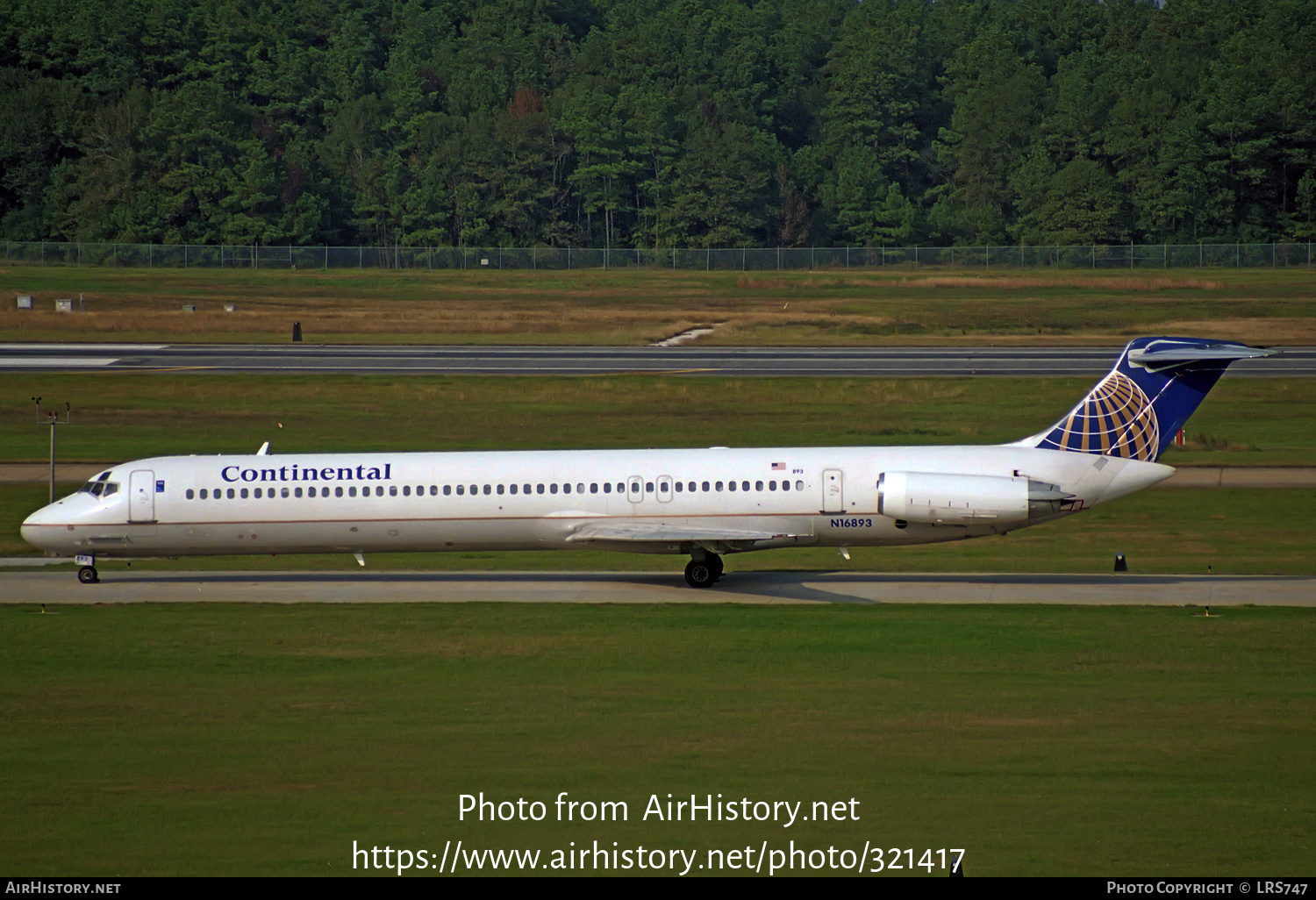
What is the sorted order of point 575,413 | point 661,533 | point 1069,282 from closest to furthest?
point 661,533
point 575,413
point 1069,282

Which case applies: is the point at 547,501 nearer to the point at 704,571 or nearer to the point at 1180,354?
the point at 704,571

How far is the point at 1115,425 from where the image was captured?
3125 centimetres

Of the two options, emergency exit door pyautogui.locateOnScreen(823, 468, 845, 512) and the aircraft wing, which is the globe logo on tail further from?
the aircraft wing

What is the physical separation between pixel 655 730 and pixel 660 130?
122 metres

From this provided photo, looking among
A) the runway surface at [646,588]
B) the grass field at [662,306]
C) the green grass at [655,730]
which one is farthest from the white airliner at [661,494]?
the grass field at [662,306]

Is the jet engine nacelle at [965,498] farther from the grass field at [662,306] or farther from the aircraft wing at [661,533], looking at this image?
the grass field at [662,306]

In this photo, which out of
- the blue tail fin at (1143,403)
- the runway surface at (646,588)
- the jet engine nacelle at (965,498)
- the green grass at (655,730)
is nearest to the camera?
the green grass at (655,730)

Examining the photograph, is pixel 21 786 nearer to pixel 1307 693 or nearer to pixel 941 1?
pixel 1307 693

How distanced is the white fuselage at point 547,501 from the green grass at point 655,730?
220 cm

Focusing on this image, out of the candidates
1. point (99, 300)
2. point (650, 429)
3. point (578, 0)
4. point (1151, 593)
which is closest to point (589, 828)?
point (1151, 593)

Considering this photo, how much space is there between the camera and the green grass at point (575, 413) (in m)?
51.5

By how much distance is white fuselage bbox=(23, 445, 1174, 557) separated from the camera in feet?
102

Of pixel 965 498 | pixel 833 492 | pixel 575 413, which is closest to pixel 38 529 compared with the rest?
pixel 833 492

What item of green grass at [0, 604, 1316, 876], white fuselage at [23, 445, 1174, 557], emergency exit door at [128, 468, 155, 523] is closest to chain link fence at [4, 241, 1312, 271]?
white fuselage at [23, 445, 1174, 557]
